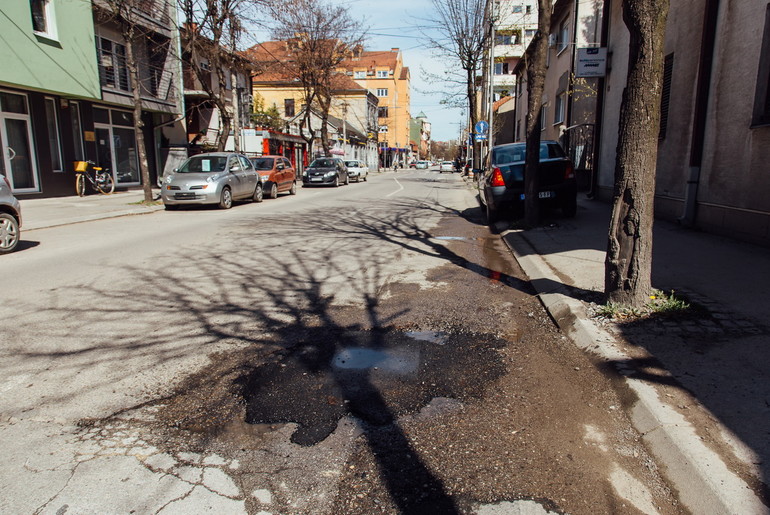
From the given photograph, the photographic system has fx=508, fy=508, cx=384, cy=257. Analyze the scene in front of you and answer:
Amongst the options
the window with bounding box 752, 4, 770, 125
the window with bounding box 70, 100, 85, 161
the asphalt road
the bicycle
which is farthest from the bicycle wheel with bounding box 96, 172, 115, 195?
the window with bounding box 752, 4, 770, 125

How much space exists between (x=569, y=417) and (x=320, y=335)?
223 centimetres

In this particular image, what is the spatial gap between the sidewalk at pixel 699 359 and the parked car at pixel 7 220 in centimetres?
822

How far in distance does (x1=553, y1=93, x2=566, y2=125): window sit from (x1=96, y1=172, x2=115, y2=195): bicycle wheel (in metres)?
18.9

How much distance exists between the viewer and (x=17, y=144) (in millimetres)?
17078

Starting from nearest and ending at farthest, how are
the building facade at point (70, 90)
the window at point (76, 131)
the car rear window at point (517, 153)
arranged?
the car rear window at point (517, 153)
the building facade at point (70, 90)
the window at point (76, 131)

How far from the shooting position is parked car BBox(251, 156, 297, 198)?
20016mm

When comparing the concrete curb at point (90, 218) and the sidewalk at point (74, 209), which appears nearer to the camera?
the concrete curb at point (90, 218)

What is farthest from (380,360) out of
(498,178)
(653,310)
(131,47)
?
(131,47)

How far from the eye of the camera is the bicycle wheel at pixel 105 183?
775 inches

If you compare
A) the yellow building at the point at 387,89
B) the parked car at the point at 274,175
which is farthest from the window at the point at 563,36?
the yellow building at the point at 387,89

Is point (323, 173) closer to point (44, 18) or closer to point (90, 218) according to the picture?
point (44, 18)

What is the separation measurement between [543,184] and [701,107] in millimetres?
3210

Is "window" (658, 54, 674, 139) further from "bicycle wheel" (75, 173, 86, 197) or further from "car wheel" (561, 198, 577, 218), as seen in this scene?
"bicycle wheel" (75, 173, 86, 197)

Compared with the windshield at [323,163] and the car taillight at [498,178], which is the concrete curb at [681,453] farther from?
the windshield at [323,163]
